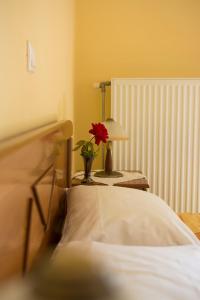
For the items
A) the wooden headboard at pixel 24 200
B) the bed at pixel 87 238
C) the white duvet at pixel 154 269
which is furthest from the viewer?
the white duvet at pixel 154 269

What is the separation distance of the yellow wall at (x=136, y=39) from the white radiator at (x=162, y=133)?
0.18m

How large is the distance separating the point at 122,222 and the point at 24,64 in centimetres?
55

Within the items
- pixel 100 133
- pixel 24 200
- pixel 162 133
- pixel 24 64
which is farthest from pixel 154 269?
pixel 162 133

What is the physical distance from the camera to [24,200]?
0.77 m

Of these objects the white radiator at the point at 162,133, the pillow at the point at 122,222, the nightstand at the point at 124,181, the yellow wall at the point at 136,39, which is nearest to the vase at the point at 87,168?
the nightstand at the point at 124,181

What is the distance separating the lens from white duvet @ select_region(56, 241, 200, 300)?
0.72 metres

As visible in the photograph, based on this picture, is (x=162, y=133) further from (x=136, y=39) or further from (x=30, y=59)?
(x=30, y=59)

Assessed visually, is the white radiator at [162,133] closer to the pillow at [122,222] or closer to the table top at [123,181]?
the table top at [123,181]

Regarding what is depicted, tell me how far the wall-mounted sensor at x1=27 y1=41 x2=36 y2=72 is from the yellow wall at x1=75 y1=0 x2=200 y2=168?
1645 millimetres

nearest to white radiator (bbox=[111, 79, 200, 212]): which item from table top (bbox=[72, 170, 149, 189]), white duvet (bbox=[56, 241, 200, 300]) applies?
table top (bbox=[72, 170, 149, 189])

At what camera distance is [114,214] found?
4.01 ft

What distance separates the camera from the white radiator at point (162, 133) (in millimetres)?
2770

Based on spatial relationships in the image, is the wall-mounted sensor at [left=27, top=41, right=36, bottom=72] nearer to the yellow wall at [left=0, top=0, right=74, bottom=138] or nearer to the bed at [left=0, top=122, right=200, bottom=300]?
the yellow wall at [left=0, top=0, right=74, bottom=138]

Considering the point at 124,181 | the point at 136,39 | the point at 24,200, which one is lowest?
the point at 124,181
